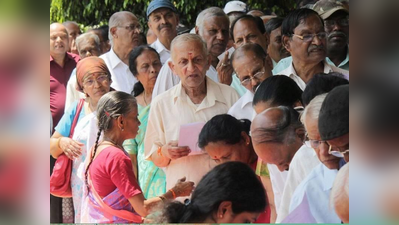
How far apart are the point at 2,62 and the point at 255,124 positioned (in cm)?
200

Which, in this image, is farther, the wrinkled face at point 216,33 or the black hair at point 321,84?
the wrinkled face at point 216,33

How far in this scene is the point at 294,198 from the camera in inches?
249

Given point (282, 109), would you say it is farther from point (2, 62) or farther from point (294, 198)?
point (2, 62)

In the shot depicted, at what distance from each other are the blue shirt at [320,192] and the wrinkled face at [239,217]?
416 mm

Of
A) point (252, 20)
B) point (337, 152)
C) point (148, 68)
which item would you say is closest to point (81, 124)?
point (148, 68)

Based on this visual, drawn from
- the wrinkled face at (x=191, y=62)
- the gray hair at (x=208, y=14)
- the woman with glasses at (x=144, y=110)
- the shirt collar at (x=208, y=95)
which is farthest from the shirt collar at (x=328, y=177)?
the gray hair at (x=208, y=14)

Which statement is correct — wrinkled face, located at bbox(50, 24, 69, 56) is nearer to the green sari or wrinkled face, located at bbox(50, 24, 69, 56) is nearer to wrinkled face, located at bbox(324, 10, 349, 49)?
the green sari

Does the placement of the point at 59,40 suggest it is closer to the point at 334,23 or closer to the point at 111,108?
the point at 111,108

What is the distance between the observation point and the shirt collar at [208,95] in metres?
6.73

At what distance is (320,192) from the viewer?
6.24 metres

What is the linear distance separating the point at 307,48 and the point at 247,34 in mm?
542

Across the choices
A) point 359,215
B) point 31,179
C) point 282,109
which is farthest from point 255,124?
point 31,179

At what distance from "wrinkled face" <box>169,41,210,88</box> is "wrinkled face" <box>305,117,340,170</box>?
100 centimetres

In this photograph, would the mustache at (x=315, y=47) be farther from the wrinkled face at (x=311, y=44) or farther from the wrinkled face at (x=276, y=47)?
the wrinkled face at (x=276, y=47)
